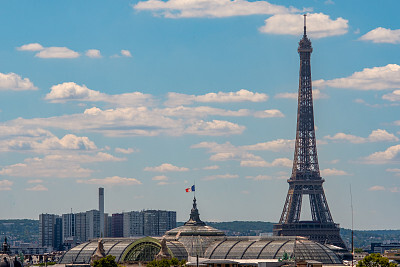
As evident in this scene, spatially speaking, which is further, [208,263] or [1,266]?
[208,263]

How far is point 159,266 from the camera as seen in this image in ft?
655

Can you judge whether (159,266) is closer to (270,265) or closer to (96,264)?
(96,264)

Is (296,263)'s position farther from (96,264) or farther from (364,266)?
(96,264)

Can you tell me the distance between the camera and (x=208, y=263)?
613 ft

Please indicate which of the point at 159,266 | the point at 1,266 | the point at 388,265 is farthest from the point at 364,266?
the point at 1,266

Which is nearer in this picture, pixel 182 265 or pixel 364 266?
pixel 364 266

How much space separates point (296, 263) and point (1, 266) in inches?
1739

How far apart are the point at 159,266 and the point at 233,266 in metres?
17.5

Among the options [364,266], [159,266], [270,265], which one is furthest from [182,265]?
[364,266]

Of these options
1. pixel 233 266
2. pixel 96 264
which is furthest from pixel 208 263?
pixel 96 264

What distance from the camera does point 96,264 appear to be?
199m

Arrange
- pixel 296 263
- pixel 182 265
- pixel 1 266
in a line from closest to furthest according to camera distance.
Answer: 1. pixel 1 266
2. pixel 296 263
3. pixel 182 265

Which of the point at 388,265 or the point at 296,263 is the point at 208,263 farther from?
the point at 388,265

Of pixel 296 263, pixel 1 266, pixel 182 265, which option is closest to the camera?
pixel 1 266
